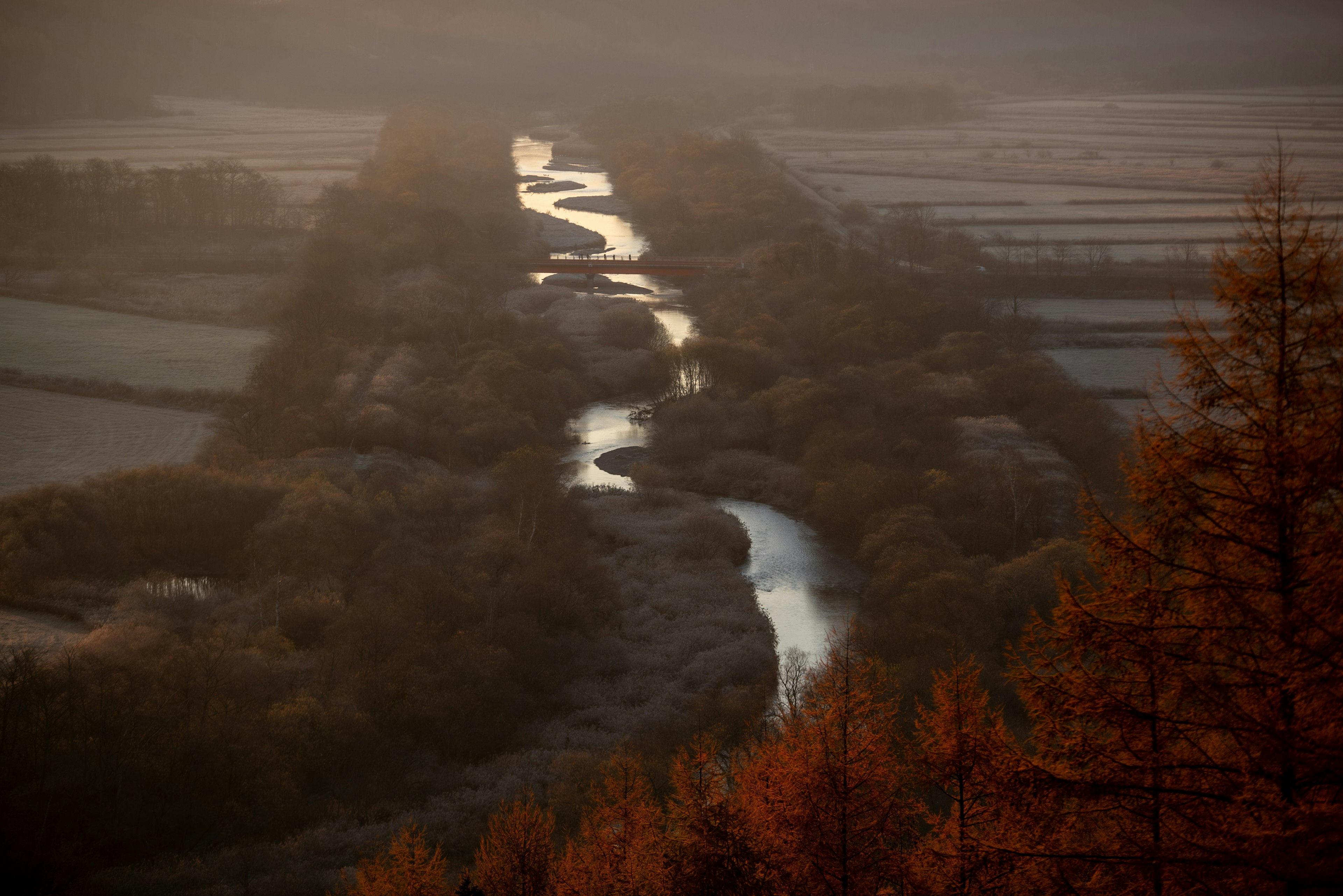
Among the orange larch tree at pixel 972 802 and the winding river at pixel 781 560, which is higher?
the orange larch tree at pixel 972 802

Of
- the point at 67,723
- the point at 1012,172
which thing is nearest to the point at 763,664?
the point at 67,723

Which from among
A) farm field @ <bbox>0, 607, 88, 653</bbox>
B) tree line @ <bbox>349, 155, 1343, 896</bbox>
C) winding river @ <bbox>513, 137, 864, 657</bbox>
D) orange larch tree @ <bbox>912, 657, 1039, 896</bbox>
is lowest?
winding river @ <bbox>513, 137, 864, 657</bbox>

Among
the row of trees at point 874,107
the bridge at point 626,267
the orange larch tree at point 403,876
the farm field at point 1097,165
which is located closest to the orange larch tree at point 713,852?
the orange larch tree at point 403,876

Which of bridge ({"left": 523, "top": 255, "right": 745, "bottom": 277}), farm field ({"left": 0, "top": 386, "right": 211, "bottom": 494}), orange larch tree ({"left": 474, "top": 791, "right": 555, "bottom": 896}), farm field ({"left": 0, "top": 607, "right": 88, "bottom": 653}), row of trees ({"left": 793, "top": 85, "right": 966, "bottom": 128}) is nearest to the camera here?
orange larch tree ({"left": 474, "top": 791, "right": 555, "bottom": 896})

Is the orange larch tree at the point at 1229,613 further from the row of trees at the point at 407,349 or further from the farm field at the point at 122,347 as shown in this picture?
the farm field at the point at 122,347

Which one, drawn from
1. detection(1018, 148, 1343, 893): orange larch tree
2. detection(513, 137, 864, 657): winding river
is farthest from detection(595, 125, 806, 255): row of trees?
detection(1018, 148, 1343, 893): orange larch tree

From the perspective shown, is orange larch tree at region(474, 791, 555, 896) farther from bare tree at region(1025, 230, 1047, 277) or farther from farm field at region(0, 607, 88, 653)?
bare tree at region(1025, 230, 1047, 277)
